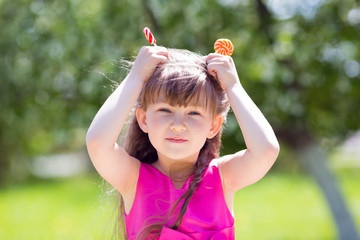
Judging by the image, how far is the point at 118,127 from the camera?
1.87m

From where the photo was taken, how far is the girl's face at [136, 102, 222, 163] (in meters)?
1.85

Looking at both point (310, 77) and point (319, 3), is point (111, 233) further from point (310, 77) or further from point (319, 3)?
point (319, 3)

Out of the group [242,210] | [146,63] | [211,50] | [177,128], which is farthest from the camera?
[242,210]

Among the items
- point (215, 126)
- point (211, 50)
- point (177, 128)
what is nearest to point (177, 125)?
point (177, 128)

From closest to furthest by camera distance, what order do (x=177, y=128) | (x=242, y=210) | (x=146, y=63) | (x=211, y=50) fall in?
(x=177, y=128), (x=146, y=63), (x=211, y=50), (x=242, y=210)

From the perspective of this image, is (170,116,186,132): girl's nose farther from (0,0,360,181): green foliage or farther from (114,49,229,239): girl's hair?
(0,0,360,181): green foliage

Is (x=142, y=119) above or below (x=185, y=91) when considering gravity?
below

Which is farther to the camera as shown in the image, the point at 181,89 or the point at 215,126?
the point at 215,126

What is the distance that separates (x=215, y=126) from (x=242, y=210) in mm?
5617

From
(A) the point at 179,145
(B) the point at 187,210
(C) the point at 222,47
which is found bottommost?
(B) the point at 187,210

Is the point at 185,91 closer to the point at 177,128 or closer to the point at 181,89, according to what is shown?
the point at 181,89

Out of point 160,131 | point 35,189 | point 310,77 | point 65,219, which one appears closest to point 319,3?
point 310,77

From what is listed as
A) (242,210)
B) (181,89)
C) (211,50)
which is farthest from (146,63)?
(242,210)

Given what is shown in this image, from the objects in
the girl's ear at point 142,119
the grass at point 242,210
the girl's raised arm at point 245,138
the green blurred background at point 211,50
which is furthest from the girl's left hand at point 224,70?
the grass at point 242,210
